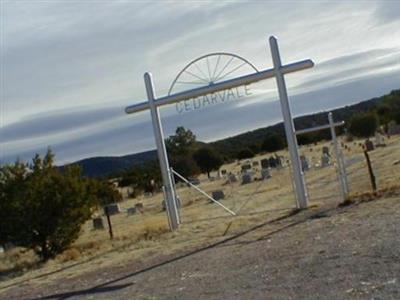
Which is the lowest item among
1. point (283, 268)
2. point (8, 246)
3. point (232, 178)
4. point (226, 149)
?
point (283, 268)

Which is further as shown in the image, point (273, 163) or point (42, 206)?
point (273, 163)

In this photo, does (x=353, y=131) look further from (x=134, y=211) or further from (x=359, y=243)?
(x=359, y=243)

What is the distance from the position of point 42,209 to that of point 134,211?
16967 mm

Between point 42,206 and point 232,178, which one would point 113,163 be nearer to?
point 232,178

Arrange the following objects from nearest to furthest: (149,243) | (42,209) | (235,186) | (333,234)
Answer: (333,234) < (149,243) < (42,209) < (235,186)

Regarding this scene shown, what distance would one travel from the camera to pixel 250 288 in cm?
984

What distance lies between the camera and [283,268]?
10.8 m

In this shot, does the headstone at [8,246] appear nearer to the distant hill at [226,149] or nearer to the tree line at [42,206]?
the tree line at [42,206]

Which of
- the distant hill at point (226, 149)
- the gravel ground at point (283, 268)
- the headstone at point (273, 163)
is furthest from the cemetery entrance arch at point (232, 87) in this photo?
the distant hill at point (226, 149)

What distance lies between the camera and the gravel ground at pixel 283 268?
8992mm

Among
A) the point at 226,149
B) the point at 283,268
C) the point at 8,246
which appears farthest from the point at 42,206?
the point at 226,149

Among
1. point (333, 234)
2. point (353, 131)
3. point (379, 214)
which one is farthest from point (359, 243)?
point (353, 131)

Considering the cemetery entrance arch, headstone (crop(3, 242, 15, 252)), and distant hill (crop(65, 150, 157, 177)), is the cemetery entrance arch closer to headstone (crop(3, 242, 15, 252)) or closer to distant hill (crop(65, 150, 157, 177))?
headstone (crop(3, 242, 15, 252))

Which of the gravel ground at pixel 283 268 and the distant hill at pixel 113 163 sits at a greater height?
the distant hill at pixel 113 163
